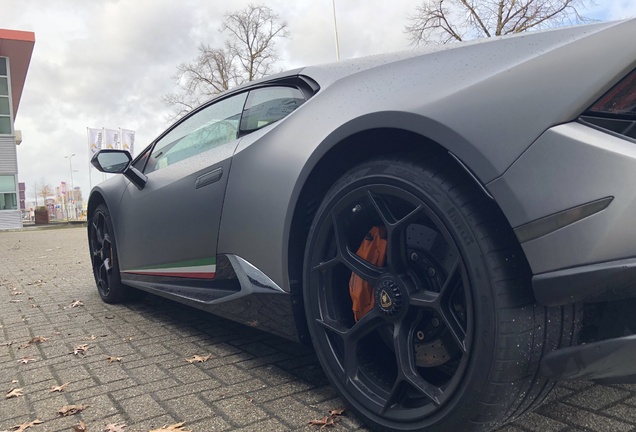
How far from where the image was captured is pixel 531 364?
1.44m

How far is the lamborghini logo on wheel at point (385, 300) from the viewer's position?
1.71 meters

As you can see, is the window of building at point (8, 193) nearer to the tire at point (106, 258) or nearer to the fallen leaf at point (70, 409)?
the tire at point (106, 258)

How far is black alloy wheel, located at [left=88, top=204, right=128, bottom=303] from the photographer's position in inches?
164

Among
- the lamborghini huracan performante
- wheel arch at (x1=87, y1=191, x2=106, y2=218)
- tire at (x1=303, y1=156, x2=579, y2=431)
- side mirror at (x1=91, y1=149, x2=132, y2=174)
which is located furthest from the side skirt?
wheel arch at (x1=87, y1=191, x2=106, y2=218)

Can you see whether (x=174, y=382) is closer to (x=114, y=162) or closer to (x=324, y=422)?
(x=324, y=422)

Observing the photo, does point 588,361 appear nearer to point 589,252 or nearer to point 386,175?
point 589,252

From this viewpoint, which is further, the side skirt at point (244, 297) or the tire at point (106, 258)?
the tire at point (106, 258)

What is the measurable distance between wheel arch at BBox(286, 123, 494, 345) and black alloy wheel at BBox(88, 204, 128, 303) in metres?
2.43


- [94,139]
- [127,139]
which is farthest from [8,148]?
[127,139]

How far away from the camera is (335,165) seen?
1988 mm

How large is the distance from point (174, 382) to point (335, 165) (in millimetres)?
1307

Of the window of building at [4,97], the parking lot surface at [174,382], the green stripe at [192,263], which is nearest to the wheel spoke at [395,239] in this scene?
the parking lot surface at [174,382]

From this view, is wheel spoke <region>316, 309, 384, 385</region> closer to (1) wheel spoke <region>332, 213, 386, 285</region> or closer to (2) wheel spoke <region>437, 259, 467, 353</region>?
(1) wheel spoke <region>332, 213, 386, 285</region>

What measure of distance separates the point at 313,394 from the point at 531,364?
3.47 ft
